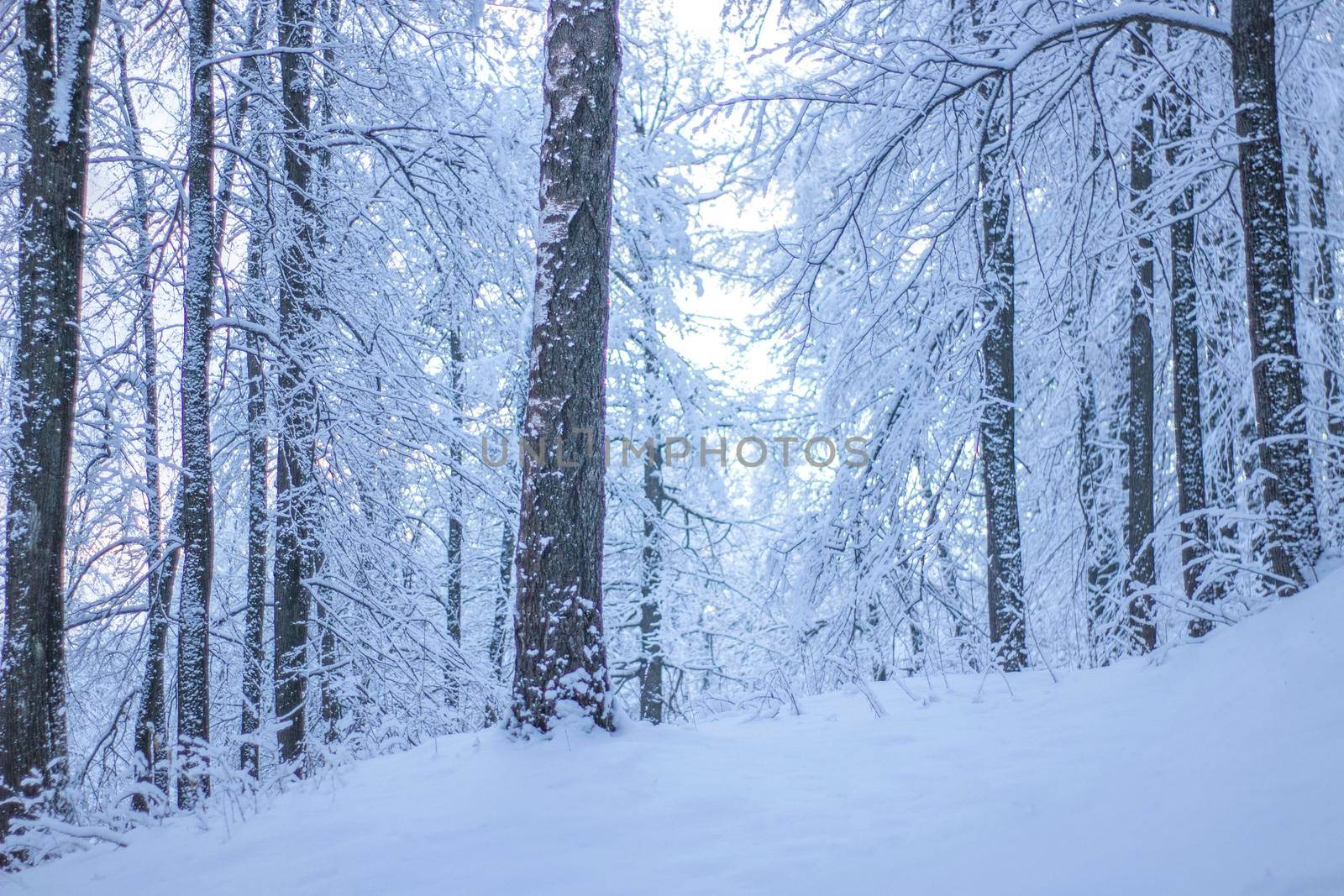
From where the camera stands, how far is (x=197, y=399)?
21.2 ft

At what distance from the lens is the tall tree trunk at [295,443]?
7285 mm

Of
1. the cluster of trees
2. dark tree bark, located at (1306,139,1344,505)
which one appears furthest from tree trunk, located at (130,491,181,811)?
dark tree bark, located at (1306,139,1344,505)

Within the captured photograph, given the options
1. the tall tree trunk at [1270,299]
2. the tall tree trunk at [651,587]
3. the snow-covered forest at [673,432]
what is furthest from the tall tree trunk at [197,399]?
the tall tree trunk at [1270,299]

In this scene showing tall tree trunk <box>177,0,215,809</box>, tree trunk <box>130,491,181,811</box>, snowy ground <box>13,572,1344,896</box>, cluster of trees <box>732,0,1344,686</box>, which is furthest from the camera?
tree trunk <box>130,491,181,811</box>

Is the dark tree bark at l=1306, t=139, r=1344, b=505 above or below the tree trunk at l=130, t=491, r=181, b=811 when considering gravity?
above

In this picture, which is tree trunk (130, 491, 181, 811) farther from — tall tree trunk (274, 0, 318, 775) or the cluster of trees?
the cluster of trees

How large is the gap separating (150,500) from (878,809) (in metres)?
8.69

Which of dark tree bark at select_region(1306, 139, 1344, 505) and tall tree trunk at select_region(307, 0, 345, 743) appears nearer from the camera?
tall tree trunk at select_region(307, 0, 345, 743)

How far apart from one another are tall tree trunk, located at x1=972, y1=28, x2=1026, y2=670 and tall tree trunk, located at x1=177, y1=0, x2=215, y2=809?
694 cm

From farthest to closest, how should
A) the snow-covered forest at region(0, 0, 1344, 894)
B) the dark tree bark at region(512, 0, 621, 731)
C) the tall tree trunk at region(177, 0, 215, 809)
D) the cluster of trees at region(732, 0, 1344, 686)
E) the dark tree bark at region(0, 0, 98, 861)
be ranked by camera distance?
the tall tree trunk at region(177, 0, 215, 809) → the dark tree bark at region(0, 0, 98, 861) → the cluster of trees at region(732, 0, 1344, 686) → the dark tree bark at region(512, 0, 621, 731) → the snow-covered forest at region(0, 0, 1344, 894)

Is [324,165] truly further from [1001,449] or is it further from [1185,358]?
[1185,358]

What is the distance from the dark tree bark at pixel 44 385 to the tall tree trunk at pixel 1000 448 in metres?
7.51

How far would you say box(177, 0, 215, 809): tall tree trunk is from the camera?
635cm

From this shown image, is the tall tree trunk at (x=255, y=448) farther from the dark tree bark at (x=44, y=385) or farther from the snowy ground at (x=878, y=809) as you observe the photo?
the snowy ground at (x=878, y=809)
